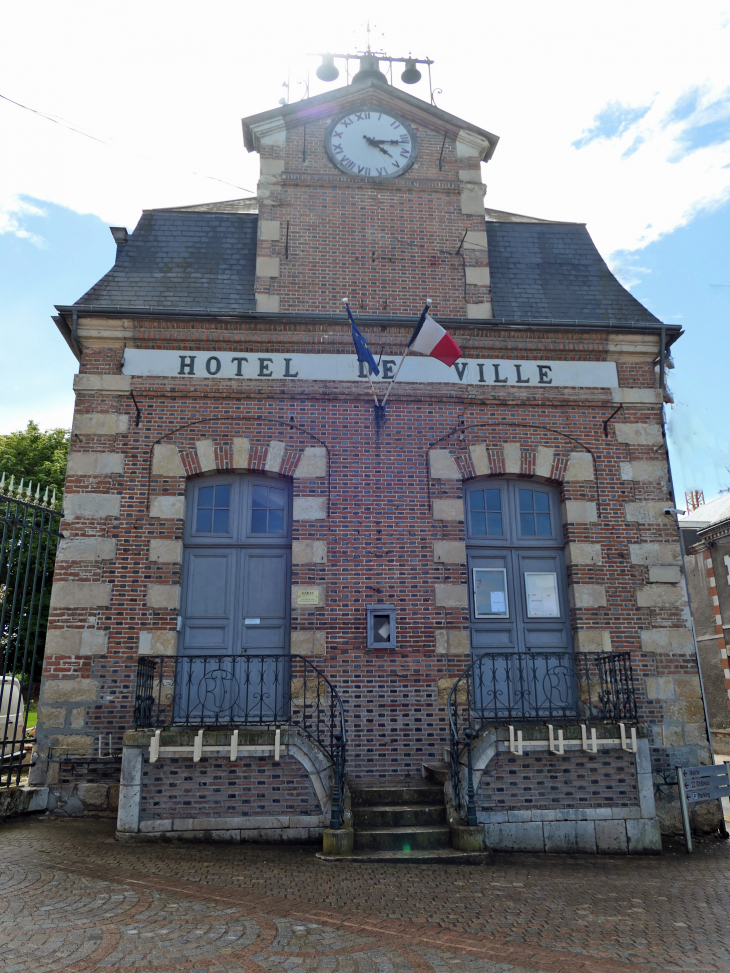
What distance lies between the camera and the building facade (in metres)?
7.27

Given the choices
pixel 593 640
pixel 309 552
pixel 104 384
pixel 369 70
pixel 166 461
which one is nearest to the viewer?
pixel 309 552

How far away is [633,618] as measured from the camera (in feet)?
29.0

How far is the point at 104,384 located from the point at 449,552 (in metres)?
4.72

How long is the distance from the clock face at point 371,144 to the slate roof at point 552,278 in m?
1.62

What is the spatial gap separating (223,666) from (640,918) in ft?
16.0

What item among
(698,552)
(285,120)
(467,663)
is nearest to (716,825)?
(467,663)

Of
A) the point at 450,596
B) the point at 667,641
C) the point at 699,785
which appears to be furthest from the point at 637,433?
the point at 699,785

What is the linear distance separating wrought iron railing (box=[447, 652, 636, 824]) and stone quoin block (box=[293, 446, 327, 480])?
9.50 feet

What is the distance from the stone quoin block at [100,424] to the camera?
887 cm

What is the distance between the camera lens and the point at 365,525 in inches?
346

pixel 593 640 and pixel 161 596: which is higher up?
pixel 161 596

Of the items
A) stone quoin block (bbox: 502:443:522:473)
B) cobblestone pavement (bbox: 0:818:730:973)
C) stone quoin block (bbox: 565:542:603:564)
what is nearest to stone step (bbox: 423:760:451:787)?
cobblestone pavement (bbox: 0:818:730:973)

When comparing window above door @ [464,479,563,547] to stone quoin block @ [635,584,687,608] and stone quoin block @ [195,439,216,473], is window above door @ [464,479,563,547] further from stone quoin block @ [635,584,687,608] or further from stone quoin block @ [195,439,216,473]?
stone quoin block @ [195,439,216,473]

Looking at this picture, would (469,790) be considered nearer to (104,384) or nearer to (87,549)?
(87,549)
